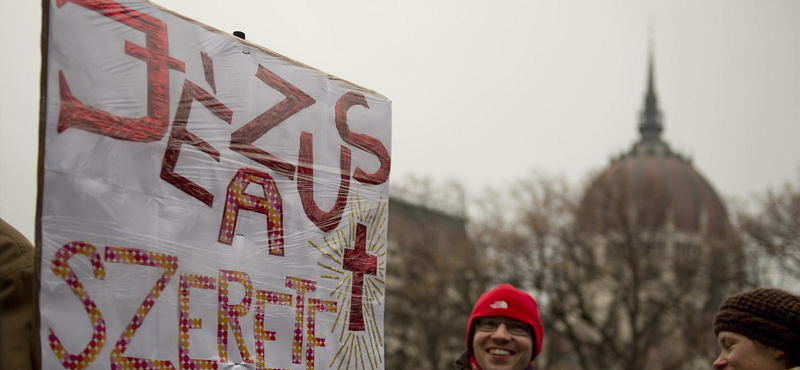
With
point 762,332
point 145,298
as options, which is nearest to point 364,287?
point 145,298

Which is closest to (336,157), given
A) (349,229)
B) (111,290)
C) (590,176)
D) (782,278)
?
(349,229)

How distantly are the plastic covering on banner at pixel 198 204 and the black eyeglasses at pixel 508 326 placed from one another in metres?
0.78

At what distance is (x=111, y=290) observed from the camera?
8.73 feet

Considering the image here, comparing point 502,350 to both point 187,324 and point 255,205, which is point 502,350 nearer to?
point 255,205

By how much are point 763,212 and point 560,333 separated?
748 centimetres

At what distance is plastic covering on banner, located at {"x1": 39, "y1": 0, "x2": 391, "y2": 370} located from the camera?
2.56 m

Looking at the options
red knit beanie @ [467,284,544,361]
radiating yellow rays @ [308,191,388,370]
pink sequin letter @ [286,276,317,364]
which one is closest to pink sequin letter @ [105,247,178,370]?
pink sequin letter @ [286,276,317,364]

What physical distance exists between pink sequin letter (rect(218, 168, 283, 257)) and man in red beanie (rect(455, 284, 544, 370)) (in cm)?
131

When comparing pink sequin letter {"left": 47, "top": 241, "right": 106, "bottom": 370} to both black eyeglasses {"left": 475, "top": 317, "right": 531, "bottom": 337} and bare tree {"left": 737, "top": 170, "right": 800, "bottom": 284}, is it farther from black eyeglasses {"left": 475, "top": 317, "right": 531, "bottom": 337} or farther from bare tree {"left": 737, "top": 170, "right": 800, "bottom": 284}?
bare tree {"left": 737, "top": 170, "right": 800, "bottom": 284}

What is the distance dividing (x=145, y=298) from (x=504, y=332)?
1.82 metres

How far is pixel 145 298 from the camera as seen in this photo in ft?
8.99

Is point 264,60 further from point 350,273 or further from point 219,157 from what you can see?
point 350,273

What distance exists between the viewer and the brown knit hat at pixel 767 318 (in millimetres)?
3256

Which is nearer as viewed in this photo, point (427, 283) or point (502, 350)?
point (502, 350)
